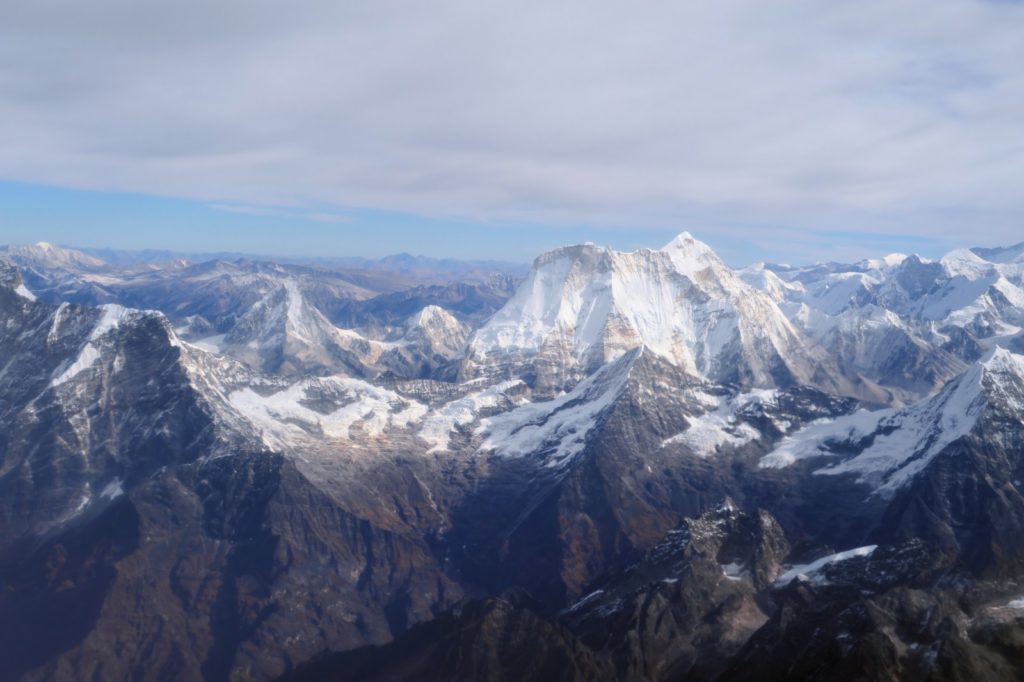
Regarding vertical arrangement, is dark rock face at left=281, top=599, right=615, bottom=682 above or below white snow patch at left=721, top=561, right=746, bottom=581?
below

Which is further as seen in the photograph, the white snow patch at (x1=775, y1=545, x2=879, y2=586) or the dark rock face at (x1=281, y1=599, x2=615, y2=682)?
the white snow patch at (x1=775, y1=545, x2=879, y2=586)

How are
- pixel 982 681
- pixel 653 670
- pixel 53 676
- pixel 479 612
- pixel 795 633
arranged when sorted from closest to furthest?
pixel 982 681 < pixel 795 633 < pixel 653 670 < pixel 479 612 < pixel 53 676

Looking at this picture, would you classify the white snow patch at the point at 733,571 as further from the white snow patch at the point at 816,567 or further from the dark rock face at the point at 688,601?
the white snow patch at the point at 816,567

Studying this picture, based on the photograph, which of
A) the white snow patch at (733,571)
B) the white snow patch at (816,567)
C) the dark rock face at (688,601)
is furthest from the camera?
the white snow patch at (733,571)

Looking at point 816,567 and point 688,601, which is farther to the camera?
point 816,567

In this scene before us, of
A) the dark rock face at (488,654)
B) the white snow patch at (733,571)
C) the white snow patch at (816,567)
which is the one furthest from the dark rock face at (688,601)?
the dark rock face at (488,654)

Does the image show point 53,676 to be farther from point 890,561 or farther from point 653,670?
point 890,561

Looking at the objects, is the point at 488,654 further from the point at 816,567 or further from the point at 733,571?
the point at 816,567

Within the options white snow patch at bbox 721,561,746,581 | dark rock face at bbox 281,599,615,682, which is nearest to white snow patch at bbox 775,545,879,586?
white snow patch at bbox 721,561,746,581

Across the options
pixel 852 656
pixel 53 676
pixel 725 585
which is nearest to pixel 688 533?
pixel 725 585

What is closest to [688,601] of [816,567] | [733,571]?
[733,571]

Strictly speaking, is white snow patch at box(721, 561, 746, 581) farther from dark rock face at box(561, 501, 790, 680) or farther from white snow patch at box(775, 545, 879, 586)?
white snow patch at box(775, 545, 879, 586)
